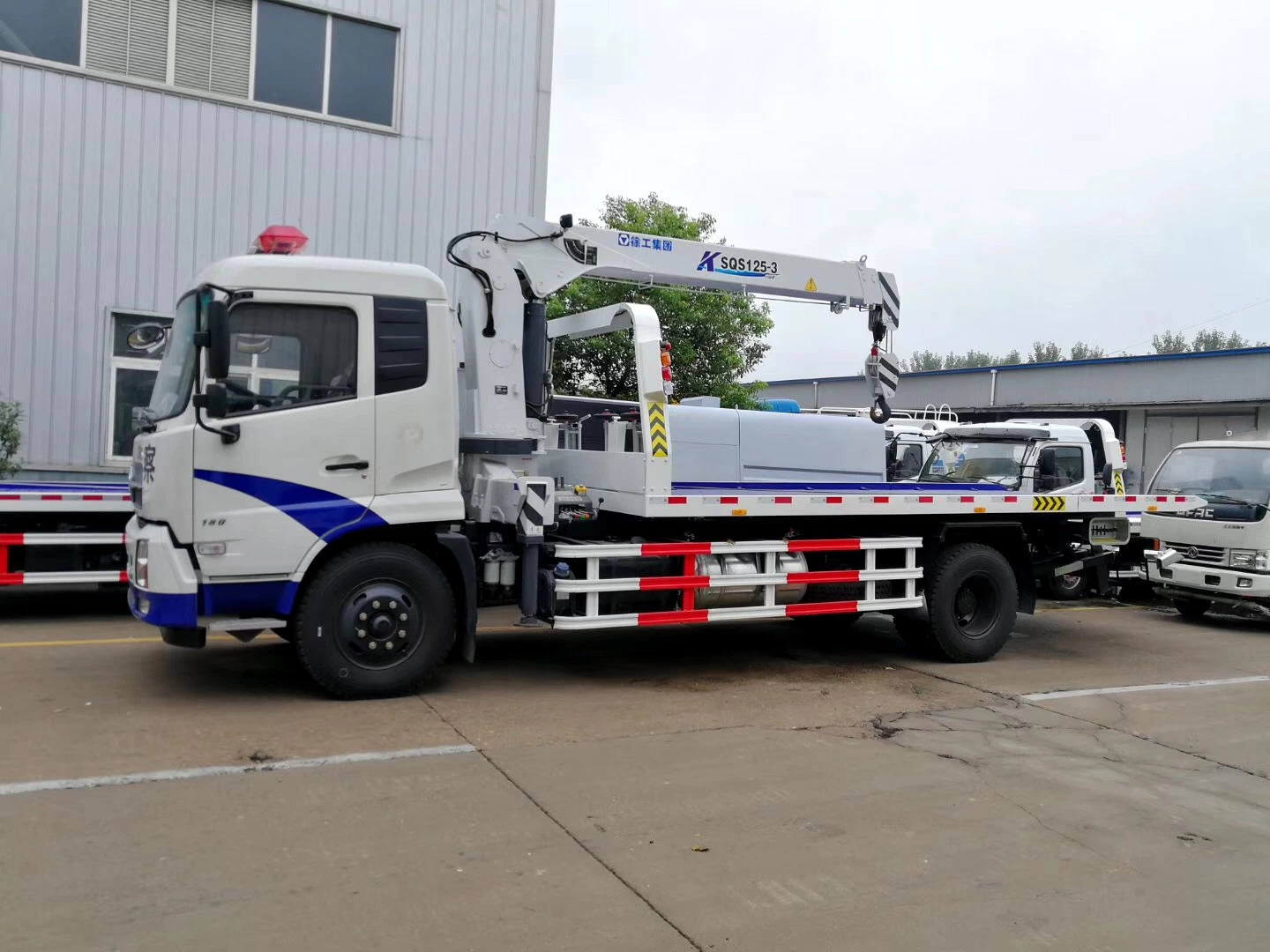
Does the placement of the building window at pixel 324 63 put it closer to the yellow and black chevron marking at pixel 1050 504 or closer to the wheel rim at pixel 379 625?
the wheel rim at pixel 379 625

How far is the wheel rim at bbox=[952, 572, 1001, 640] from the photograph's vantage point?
9422 mm

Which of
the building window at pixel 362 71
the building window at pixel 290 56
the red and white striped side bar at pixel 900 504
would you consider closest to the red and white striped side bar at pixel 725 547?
the red and white striped side bar at pixel 900 504

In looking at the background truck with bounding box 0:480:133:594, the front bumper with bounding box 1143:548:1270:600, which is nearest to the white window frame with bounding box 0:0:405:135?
the background truck with bounding box 0:480:133:594

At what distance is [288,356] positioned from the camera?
22.2 feet

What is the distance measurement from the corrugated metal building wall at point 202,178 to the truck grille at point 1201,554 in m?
9.89

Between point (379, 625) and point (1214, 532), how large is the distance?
9.72m

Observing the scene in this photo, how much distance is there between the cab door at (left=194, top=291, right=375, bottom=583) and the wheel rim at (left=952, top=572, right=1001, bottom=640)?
538 centimetres

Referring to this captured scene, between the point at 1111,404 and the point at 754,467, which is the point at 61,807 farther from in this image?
the point at 1111,404

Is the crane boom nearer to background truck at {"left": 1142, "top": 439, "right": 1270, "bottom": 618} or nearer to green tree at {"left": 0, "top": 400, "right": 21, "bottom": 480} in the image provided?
background truck at {"left": 1142, "top": 439, "right": 1270, "bottom": 618}

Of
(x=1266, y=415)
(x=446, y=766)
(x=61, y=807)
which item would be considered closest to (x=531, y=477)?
(x=446, y=766)

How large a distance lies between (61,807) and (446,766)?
1826 millimetres

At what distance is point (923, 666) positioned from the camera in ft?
30.2

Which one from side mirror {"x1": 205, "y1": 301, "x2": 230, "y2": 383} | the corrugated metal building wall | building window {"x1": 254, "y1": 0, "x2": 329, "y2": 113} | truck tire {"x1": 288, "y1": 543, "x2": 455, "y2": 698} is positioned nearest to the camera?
side mirror {"x1": 205, "y1": 301, "x2": 230, "y2": 383}

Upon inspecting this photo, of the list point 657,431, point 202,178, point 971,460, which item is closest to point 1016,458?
point 971,460
